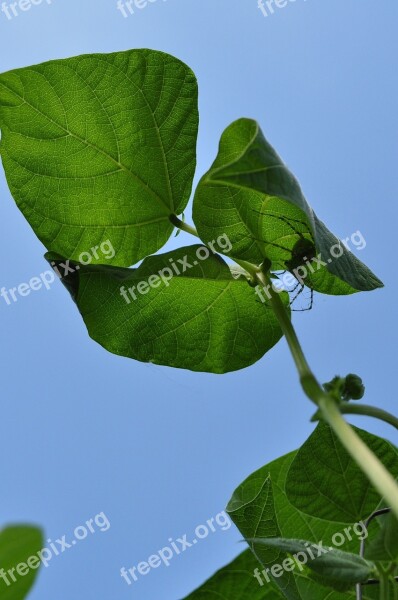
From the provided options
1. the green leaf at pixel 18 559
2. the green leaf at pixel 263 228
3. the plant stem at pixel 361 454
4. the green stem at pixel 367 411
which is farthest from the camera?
the green leaf at pixel 263 228

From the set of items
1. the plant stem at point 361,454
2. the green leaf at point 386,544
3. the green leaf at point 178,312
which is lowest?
the green leaf at point 386,544

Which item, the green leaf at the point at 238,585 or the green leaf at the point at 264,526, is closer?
the green leaf at the point at 264,526

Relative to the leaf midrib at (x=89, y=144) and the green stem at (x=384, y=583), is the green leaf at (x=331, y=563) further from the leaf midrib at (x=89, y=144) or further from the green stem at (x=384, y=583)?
the leaf midrib at (x=89, y=144)

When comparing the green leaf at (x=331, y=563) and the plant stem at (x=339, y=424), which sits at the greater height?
the plant stem at (x=339, y=424)

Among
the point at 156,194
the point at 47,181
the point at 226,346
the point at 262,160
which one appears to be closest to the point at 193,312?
the point at 226,346

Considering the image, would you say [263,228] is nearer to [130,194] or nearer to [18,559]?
[130,194]

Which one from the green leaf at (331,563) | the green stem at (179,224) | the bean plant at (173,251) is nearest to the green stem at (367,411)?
the green leaf at (331,563)

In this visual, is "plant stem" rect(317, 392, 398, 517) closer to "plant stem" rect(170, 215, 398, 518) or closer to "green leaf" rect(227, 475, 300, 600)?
"plant stem" rect(170, 215, 398, 518)
